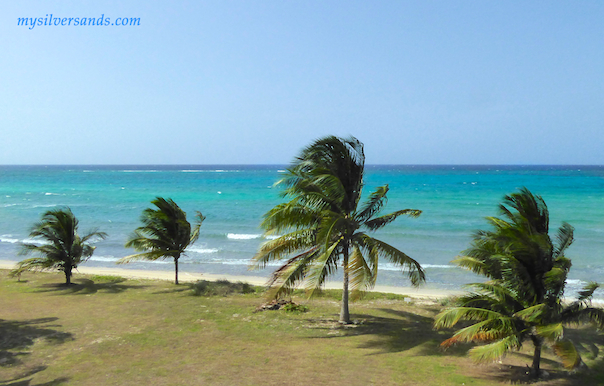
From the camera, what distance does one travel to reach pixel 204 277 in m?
20.2

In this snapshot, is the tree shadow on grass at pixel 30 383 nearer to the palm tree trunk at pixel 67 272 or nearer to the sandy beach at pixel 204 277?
the palm tree trunk at pixel 67 272

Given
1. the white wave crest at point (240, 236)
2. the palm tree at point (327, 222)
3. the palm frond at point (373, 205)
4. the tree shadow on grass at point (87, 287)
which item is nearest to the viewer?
the palm tree at point (327, 222)

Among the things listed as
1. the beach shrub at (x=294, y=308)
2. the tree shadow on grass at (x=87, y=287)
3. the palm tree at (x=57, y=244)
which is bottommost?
the tree shadow on grass at (x=87, y=287)

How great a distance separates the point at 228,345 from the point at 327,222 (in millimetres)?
3775

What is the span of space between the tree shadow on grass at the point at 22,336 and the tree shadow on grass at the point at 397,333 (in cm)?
656

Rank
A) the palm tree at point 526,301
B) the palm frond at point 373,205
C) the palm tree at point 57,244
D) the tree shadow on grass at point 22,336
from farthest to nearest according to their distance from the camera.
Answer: the palm tree at point 57,244
the palm frond at point 373,205
the tree shadow on grass at point 22,336
the palm tree at point 526,301

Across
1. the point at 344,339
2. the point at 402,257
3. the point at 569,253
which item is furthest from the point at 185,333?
the point at 569,253

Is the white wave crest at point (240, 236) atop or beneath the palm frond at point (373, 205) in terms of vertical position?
beneath

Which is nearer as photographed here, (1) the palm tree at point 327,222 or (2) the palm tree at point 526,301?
(2) the palm tree at point 526,301

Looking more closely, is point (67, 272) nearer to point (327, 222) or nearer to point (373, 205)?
point (327, 222)

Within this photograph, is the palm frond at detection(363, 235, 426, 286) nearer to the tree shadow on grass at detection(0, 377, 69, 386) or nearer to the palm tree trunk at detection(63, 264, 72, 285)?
the tree shadow on grass at detection(0, 377, 69, 386)

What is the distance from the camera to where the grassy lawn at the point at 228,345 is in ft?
26.5

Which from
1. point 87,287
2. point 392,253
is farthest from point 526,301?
point 87,287

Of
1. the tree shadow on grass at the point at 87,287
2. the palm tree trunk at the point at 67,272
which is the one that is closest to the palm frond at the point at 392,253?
the tree shadow on grass at the point at 87,287
